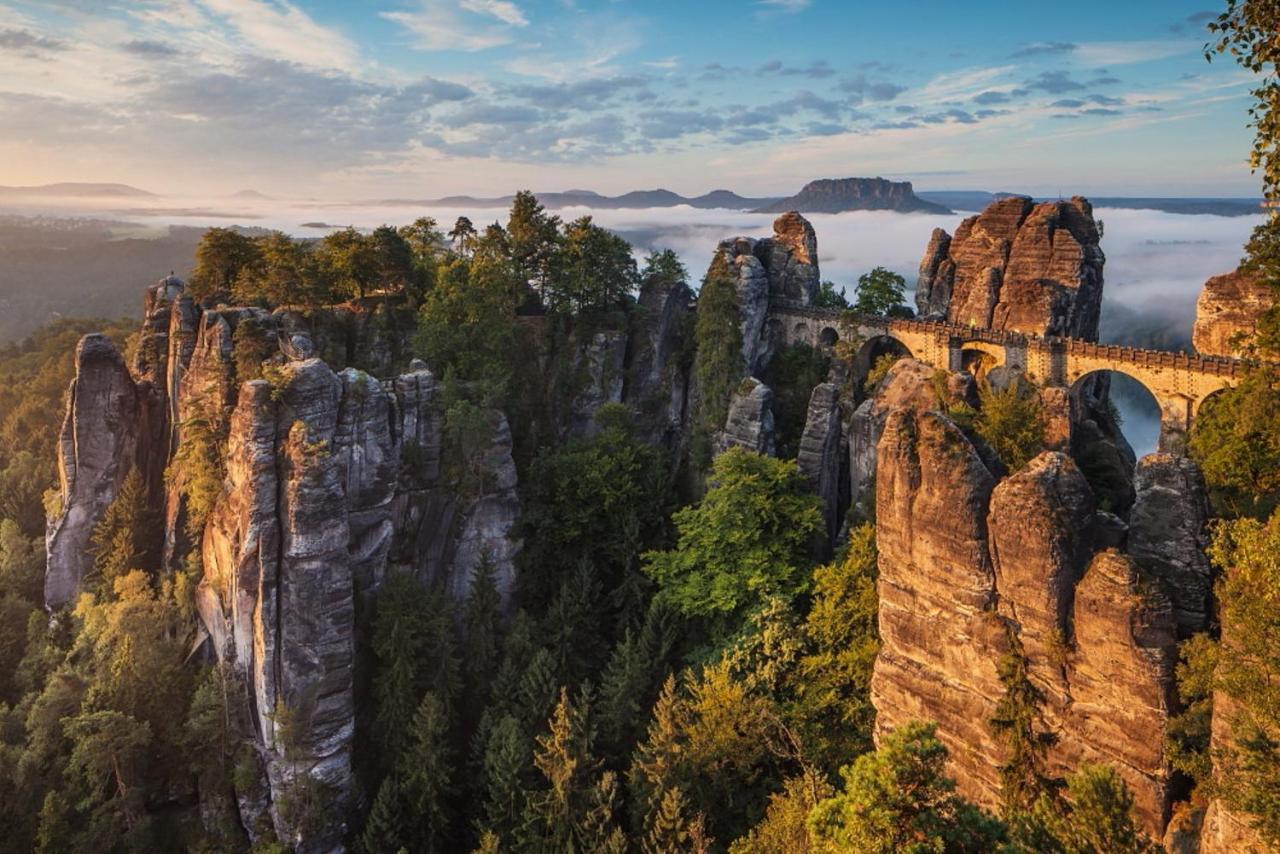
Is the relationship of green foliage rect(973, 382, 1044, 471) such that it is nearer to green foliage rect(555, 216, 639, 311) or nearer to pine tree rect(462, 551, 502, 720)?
pine tree rect(462, 551, 502, 720)

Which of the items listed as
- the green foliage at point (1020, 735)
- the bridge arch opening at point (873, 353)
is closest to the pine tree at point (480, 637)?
the green foliage at point (1020, 735)

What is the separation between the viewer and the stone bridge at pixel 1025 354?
41.4 meters

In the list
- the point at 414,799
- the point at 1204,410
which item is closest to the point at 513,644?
the point at 414,799

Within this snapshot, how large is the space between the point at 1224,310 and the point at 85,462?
5761 centimetres

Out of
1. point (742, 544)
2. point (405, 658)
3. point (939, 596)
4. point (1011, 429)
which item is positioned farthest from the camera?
point (742, 544)

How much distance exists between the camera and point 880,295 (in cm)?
5644

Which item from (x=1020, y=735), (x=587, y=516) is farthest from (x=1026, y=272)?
(x=1020, y=735)

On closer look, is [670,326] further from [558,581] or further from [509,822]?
[509,822]

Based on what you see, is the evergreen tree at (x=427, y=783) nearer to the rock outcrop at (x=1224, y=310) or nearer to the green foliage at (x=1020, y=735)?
the green foliage at (x=1020, y=735)

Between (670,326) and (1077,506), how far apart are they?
A: 114 feet

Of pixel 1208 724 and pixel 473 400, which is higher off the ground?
pixel 473 400

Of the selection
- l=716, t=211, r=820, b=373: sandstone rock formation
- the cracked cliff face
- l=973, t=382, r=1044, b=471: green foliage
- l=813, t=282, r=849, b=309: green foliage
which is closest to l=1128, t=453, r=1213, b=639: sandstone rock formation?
l=973, t=382, r=1044, b=471: green foliage

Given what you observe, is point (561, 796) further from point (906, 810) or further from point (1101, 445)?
point (1101, 445)

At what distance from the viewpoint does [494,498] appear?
123 feet
